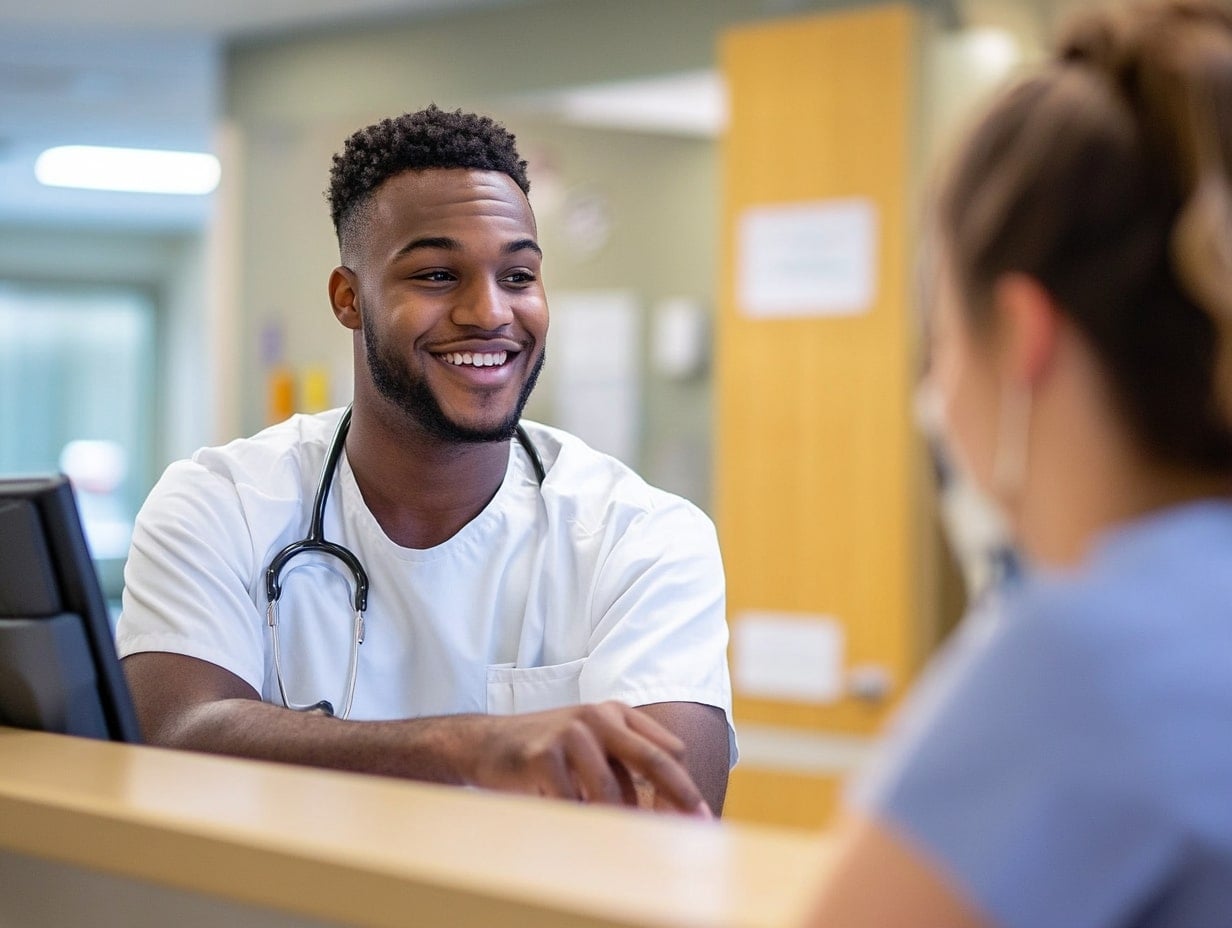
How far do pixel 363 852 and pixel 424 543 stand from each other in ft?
3.43

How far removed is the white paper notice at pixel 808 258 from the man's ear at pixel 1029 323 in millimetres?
2809

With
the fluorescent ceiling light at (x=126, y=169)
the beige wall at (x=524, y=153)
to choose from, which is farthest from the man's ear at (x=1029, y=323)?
the fluorescent ceiling light at (x=126, y=169)

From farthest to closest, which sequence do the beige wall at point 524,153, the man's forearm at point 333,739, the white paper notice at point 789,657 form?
the beige wall at point 524,153 < the white paper notice at point 789,657 < the man's forearm at point 333,739

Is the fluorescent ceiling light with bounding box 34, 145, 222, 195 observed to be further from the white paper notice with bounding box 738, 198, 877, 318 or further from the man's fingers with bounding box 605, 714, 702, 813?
the man's fingers with bounding box 605, 714, 702, 813

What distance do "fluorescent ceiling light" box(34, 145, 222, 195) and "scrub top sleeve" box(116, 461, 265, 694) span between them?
5.47m

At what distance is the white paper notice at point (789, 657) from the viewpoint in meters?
3.51

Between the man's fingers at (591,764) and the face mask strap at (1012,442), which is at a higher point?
the face mask strap at (1012,442)

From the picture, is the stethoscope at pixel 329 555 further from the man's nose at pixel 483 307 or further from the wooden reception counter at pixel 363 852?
the wooden reception counter at pixel 363 852

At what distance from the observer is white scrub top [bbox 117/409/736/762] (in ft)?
5.71

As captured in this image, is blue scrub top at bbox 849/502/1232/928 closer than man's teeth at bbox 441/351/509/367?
Yes

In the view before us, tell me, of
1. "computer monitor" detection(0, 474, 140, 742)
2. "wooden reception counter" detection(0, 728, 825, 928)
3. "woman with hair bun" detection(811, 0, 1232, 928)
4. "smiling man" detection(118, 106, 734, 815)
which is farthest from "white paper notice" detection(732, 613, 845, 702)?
"woman with hair bun" detection(811, 0, 1232, 928)

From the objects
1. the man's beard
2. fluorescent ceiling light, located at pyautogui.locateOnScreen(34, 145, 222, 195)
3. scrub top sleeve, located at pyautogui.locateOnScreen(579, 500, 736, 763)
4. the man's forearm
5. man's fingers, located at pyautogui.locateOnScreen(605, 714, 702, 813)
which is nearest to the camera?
man's fingers, located at pyautogui.locateOnScreen(605, 714, 702, 813)

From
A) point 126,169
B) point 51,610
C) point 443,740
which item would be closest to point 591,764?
point 443,740

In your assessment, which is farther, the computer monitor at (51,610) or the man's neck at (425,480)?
the man's neck at (425,480)
